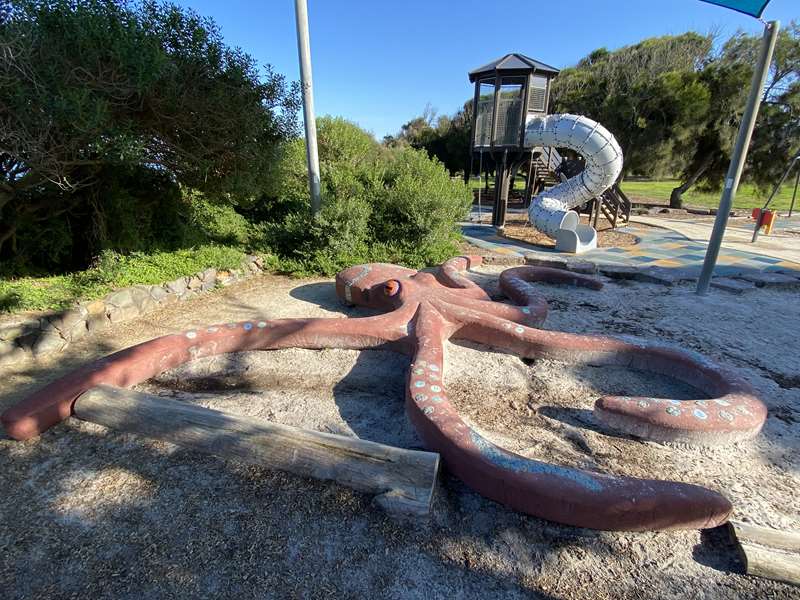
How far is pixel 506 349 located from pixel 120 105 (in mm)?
4151

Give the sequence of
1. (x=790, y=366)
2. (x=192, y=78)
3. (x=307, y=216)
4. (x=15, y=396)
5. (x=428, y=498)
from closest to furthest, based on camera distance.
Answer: (x=428, y=498) < (x=15, y=396) < (x=790, y=366) < (x=192, y=78) < (x=307, y=216)

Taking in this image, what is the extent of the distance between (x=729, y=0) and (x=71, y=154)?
682cm

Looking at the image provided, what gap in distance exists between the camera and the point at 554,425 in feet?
8.94

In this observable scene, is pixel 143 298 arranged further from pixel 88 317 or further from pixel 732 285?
pixel 732 285

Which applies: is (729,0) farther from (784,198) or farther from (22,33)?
(784,198)

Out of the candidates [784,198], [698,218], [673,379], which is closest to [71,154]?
[673,379]

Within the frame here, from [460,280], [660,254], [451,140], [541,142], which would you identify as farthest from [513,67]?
[451,140]

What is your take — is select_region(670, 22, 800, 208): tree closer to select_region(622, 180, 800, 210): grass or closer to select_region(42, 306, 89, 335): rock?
select_region(622, 180, 800, 210): grass

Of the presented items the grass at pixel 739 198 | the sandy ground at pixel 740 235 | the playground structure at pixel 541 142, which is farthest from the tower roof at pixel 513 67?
the grass at pixel 739 198

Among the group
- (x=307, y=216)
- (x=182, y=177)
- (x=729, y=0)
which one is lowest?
(x=307, y=216)

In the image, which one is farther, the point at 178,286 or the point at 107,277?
the point at 178,286

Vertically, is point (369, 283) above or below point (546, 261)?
above

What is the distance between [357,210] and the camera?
6836 millimetres

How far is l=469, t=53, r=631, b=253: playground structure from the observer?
898cm
